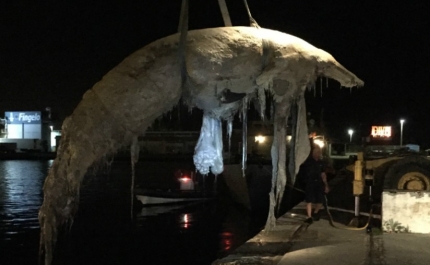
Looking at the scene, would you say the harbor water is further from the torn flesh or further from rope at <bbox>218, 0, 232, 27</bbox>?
rope at <bbox>218, 0, 232, 27</bbox>

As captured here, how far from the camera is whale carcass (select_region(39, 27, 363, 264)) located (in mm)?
5949

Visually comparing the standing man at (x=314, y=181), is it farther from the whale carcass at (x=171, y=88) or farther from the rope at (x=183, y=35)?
the rope at (x=183, y=35)

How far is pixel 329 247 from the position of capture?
9758mm

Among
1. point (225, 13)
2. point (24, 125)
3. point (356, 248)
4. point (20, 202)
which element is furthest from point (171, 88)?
point (24, 125)

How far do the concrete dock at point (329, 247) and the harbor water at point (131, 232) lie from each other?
5.22 m

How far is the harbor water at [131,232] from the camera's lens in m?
19.3

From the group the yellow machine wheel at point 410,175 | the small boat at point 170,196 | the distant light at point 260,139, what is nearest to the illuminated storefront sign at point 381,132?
the distant light at point 260,139

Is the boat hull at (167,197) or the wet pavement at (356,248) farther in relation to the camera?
the boat hull at (167,197)

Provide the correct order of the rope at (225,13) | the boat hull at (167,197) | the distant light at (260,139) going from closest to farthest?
the rope at (225,13) → the boat hull at (167,197) → the distant light at (260,139)

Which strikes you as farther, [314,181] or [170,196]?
[170,196]

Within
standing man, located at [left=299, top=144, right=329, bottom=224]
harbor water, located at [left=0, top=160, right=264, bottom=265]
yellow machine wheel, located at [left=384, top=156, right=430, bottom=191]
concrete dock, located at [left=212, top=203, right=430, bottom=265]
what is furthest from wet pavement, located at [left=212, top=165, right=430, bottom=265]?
harbor water, located at [left=0, top=160, right=264, bottom=265]

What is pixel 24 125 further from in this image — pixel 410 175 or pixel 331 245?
pixel 331 245

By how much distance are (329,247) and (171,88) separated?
4.87m

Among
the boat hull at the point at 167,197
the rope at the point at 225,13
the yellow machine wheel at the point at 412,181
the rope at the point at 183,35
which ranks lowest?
the boat hull at the point at 167,197
